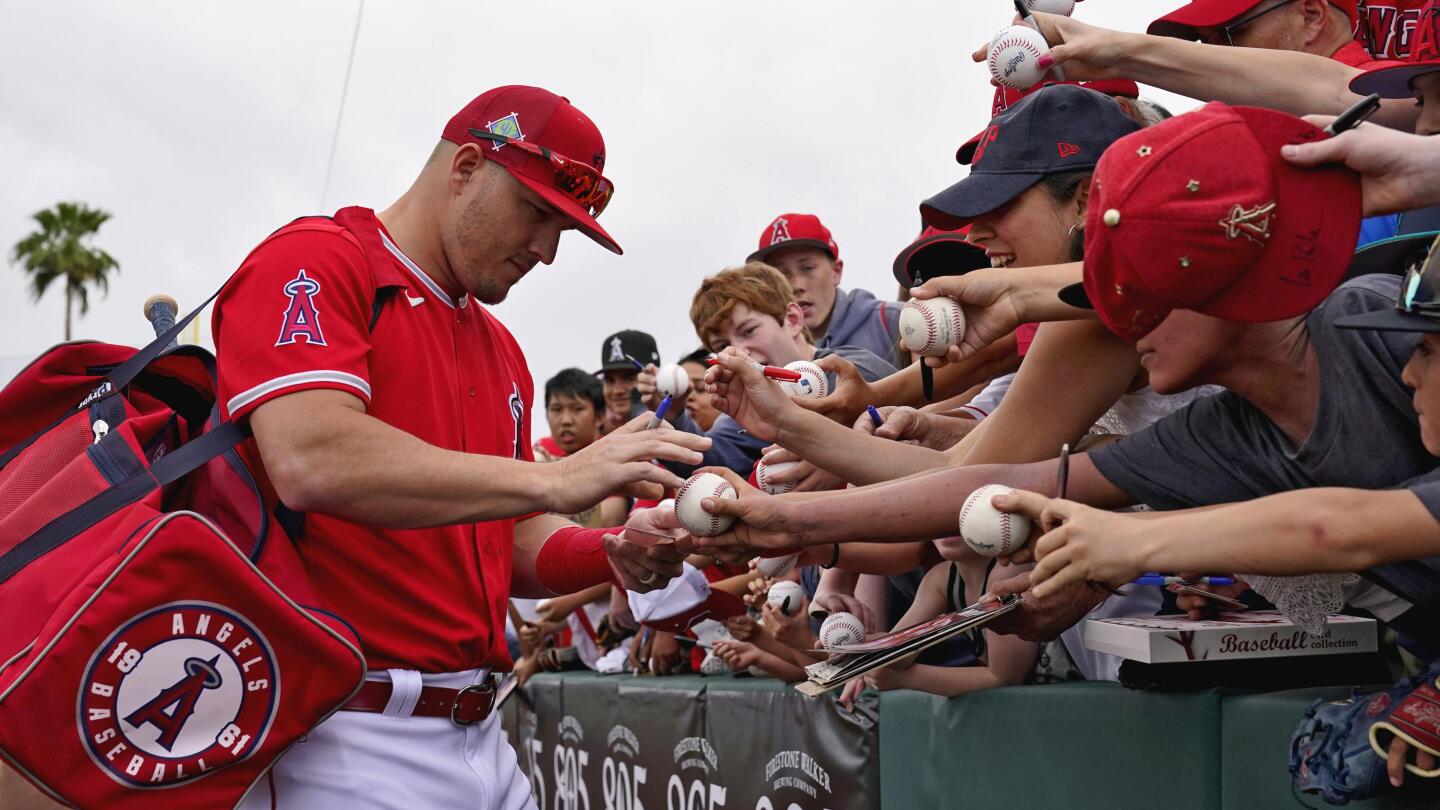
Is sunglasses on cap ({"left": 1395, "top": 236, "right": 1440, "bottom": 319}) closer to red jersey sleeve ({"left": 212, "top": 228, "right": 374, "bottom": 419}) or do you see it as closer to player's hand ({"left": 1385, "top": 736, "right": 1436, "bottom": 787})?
player's hand ({"left": 1385, "top": 736, "right": 1436, "bottom": 787})

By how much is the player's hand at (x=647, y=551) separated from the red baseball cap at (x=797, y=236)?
129 inches

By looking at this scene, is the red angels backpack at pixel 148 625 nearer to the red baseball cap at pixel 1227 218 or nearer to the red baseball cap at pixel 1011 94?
the red baseball cap at pixel 1227 218

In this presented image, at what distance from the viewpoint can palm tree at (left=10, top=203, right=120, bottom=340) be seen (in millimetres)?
47156

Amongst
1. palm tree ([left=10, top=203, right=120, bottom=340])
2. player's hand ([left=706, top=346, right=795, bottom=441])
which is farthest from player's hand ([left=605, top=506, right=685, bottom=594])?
palm tree ([left=10, top=203, right=120, bottom=340])

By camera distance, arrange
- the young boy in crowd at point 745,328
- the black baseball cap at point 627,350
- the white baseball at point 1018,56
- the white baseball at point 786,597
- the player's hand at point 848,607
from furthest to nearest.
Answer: the black baseball cap at point 627,350 → the young boy in crowd at point 745,328 → the white baseball at point 786,597 → the player's hand at point 848,607 → the white baseball at point 1018,56

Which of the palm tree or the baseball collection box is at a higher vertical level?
the palm tree

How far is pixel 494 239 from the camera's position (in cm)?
321

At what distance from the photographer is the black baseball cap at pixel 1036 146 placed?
10.5 ft

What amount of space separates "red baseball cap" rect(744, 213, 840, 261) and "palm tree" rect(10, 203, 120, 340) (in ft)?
151

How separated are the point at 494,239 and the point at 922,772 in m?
2.14

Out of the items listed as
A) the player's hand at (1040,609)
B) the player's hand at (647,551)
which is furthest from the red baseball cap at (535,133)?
the player's hand at (1040,609)

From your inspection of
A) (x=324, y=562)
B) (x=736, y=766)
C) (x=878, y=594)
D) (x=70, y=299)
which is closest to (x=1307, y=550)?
(x=324, y=562)

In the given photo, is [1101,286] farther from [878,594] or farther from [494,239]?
[878,594]

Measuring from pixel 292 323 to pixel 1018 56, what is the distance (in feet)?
5.54
